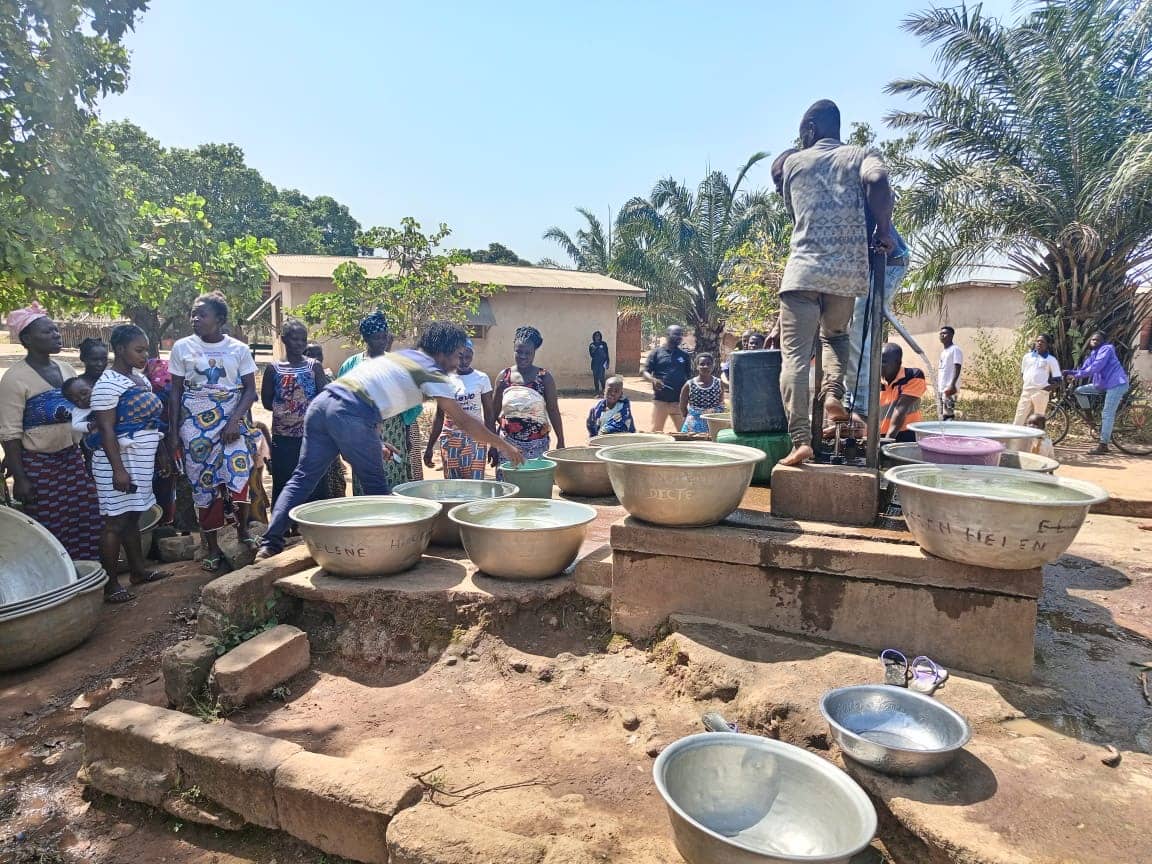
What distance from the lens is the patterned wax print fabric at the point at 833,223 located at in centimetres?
324

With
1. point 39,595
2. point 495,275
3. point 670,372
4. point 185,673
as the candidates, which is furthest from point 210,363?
point 495,275

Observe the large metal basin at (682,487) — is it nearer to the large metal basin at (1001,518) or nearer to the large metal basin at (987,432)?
the large metal basin at (1001,518)

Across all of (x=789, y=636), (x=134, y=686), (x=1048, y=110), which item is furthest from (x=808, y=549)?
(x=1048, y=110)

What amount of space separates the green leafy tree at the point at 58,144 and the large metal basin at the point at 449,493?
2694 millimetres

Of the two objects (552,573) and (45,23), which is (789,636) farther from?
(45,23)

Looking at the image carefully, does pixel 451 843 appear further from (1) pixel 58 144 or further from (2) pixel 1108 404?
(2) pixel 1108 404

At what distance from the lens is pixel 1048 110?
409 inches

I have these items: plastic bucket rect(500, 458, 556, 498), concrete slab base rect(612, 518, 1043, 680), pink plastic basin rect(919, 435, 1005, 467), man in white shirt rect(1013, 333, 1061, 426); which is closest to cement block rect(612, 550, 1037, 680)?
concrete slab base rect(612, 518, 1043, 680)

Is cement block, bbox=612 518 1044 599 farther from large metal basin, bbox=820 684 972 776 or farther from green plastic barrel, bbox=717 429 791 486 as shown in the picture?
green plastic barrel, bbox=717 429 791 486

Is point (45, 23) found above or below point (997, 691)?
above

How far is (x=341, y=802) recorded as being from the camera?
232 cm

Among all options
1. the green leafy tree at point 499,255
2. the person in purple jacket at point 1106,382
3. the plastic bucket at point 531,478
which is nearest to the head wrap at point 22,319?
the plastic bucket at point 531,478

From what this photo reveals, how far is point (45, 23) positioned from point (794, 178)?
4.79 metres

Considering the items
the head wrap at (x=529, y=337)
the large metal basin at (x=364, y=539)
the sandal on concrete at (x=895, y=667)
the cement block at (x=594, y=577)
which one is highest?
the head wrap at (x=529, y=337)
